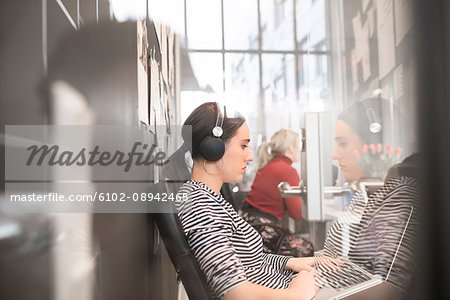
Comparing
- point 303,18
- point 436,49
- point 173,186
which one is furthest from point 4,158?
point 436,49

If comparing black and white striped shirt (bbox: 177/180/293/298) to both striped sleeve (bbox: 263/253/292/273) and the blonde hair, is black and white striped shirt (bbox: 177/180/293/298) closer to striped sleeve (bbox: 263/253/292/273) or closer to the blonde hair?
striped sleeve (bbox: 263/253/292/273)

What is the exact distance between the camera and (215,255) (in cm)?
94

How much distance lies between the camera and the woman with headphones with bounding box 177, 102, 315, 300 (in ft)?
3.09

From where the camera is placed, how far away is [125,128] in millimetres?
914

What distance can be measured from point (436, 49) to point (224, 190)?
2.78 ft

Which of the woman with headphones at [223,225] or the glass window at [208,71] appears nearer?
the woman with headphones at [223,225]

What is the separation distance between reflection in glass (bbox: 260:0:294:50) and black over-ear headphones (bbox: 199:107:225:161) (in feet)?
1.07

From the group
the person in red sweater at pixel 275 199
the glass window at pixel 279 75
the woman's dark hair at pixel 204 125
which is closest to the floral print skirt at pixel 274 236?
the person in red sweater at pixel 275 199

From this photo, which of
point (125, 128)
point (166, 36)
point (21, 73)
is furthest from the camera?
point (166, 36)

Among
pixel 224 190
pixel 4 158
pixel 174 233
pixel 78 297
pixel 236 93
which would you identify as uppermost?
pixel 236 93

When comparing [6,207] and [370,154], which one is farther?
[370,154]

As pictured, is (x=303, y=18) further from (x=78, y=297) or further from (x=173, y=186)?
(x=78, y=297)

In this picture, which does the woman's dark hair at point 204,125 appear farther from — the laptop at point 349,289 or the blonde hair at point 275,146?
the laptop at point 349,289

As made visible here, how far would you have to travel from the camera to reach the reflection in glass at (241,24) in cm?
109
